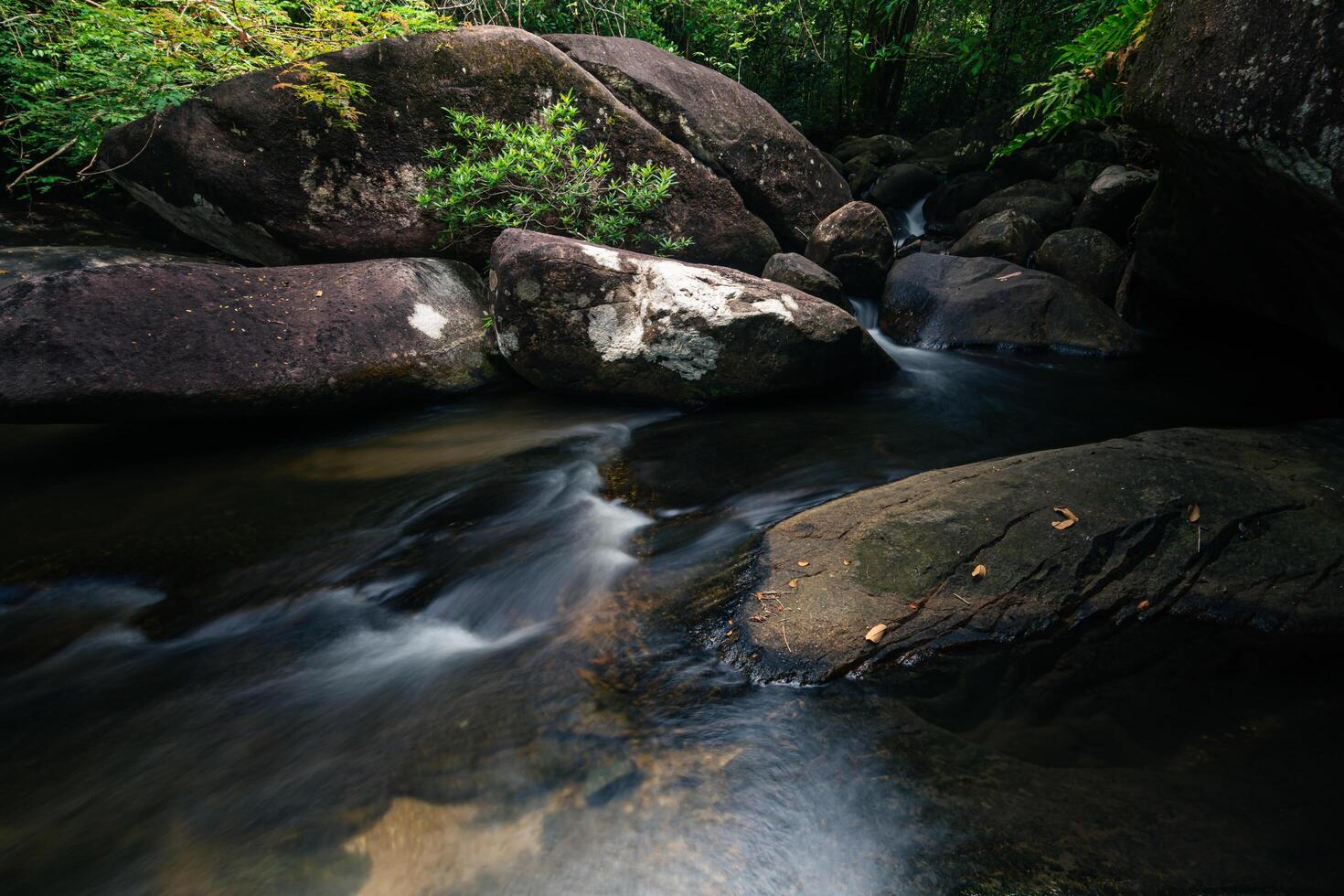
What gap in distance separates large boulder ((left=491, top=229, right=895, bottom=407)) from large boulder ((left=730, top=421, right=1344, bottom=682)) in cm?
210

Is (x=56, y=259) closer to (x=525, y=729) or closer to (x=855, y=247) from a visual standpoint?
(x=525, y=729)

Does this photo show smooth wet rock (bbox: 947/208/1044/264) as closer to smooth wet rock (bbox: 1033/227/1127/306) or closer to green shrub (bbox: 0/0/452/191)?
smooth wet rock (bbox: 1033/227/1127/306)

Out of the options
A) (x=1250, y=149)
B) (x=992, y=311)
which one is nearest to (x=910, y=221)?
(x=992, y=311)

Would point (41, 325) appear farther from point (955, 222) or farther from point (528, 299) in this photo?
point (955, 222)

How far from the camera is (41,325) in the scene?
3.77 meters

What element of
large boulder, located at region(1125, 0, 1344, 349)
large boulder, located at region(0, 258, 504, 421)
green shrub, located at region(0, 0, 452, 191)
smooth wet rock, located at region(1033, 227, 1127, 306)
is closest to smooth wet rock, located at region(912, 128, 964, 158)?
smooth wet rock, located at region(1033, 227, 1127, 306)

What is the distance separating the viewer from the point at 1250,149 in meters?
3.09

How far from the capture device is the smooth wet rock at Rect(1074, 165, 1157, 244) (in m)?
7.31

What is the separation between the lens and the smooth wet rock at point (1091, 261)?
7023mm

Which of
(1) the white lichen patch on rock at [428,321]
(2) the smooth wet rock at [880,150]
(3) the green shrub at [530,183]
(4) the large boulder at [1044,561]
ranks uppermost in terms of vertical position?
(2) the smooth wet rock at [880,150]

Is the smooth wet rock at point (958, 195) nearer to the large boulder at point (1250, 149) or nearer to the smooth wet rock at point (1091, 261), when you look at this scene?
the smooth wet rock at point (1091, 261)

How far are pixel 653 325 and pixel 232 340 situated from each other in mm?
2867

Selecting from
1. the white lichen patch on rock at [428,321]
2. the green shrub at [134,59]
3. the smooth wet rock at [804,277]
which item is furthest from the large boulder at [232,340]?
the smooth wet rock at [804,277]

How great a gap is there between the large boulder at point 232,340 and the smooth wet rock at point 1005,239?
5889 mm
